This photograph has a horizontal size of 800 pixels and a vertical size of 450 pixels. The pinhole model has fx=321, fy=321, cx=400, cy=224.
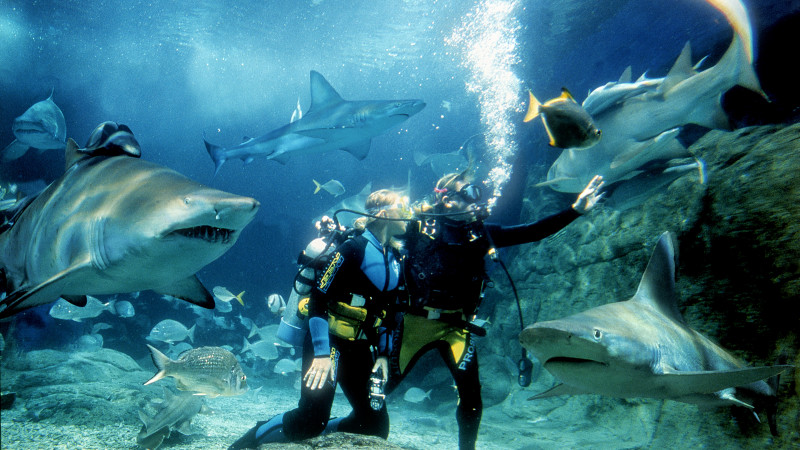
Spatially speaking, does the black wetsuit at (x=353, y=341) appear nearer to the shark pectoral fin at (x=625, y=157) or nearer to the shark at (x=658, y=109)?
the shark pectoral fin at (x=625, y=157)

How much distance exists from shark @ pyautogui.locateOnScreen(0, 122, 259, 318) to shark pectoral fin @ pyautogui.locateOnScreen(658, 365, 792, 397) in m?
2.50

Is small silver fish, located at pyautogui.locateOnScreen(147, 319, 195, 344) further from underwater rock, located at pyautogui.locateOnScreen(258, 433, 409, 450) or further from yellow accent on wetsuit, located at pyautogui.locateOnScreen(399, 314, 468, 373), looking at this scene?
underwater rock, located at pyautogui.locateOnScreen(258, 433, 409, 450)

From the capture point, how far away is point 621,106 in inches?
196

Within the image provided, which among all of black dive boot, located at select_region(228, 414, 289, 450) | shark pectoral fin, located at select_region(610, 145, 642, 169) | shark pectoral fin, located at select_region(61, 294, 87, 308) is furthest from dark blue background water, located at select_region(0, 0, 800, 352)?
shark pectoral fin, located at select_region(61, 294, 87, 308)

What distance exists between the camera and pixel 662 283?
252 centimetres

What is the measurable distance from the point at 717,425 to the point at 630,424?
210 cm

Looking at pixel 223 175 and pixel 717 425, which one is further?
pixel 223 175

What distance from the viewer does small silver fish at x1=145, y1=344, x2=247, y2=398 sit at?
4.30 meters

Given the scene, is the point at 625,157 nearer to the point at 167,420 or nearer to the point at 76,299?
the point at 76,299

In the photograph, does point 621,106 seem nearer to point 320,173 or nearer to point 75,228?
point 75,228

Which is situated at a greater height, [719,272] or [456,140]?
[456,140]

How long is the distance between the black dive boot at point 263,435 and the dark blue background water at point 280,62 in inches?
410

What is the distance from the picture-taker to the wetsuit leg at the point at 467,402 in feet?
11.6

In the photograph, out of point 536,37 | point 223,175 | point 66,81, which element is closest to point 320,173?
point 223,175
